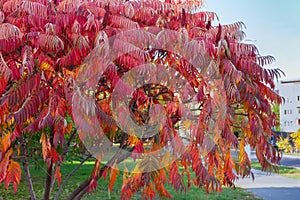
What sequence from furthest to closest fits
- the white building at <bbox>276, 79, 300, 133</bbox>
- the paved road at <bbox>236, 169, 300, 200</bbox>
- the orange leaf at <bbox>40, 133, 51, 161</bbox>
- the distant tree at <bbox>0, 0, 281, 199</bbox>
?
the white building at <bbox>276, 79, 300, 133</bbox>, the paved road at <bbox>236, 169, 300, 200</bbox>, the orange leaf at <bbox>40, 133, 51, 161</bbox>, the distant tree at <bbox>0, 0, 281, 199</bbox>

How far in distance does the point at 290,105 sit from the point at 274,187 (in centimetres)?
2431

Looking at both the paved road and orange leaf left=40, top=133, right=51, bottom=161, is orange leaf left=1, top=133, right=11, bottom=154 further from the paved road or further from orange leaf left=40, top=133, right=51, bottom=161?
the paved road

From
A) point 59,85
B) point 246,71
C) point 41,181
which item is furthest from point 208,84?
point 41,181

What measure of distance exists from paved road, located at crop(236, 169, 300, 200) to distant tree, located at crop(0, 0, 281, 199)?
5.78m

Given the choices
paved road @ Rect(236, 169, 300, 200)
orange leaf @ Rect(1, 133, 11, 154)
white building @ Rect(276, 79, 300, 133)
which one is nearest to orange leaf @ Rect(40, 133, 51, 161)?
orange leaf @ Rect(1, 133, 11, 154)

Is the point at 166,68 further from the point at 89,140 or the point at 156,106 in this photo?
the point at 89,140

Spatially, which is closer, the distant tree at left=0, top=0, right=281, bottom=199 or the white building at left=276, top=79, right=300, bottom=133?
the distant tree at left=0, top=0, right=281, bottom=199

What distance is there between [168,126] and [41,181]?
7.99 meters

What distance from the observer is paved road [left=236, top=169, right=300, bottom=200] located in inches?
312

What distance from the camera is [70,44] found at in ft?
8.14

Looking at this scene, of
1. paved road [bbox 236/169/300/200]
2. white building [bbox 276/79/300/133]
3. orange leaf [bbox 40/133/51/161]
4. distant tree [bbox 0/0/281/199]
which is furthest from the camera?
white building [bbox 276/79/300/133]

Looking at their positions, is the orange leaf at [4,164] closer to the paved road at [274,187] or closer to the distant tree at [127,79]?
the distant tree at [127,79]

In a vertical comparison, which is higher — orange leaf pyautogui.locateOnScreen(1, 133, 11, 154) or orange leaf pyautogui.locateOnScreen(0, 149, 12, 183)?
orange leaf pyautogui.locateOnScreen(1, 133, 11, 154)

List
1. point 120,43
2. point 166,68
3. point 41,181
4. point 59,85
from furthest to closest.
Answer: point 41,181, point 166,68, point 59,85, point 120,43
